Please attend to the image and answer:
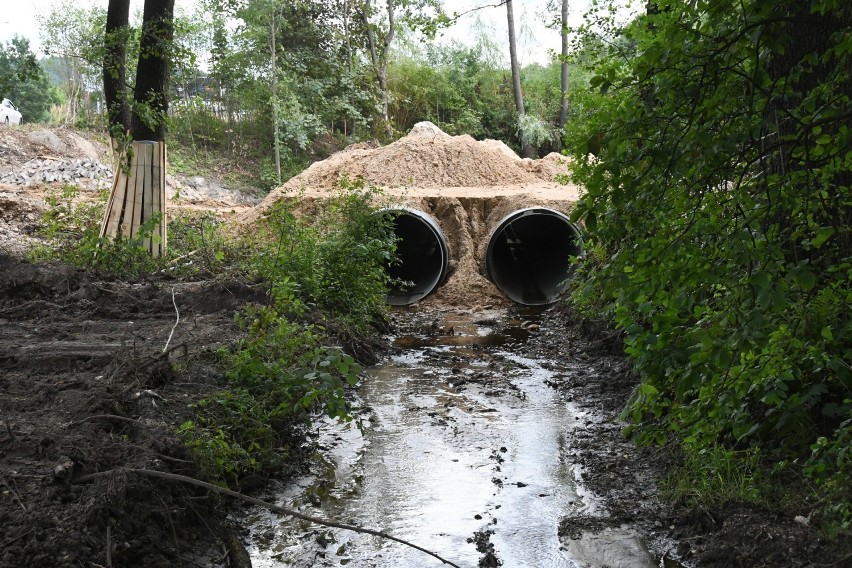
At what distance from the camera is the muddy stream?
4.82 m

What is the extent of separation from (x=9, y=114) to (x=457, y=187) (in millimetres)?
16636

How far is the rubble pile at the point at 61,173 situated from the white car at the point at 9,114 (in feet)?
18.1

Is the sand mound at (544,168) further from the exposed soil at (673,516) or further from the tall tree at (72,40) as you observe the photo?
the tall tree at (72,40)

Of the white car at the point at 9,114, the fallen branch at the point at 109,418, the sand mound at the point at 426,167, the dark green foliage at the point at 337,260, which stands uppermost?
the white car at the point at 9,114

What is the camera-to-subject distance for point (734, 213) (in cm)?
398

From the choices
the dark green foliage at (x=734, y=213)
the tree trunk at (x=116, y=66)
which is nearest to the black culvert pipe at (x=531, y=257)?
the tree trunk at (x=116, y=66)

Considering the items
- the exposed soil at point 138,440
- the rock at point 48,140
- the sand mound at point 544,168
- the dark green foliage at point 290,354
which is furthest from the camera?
the rock at point 48,140

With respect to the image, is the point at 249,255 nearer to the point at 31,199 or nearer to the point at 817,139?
the point at 31,199

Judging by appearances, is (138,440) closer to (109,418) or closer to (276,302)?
(109,418)

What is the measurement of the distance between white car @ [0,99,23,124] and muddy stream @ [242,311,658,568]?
848 inches

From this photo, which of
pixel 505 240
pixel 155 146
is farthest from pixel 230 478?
pixel 505 240

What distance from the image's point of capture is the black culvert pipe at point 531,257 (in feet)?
46.8

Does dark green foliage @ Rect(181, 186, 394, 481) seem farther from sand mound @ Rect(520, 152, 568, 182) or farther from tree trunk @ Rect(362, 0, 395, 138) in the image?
tree trunk @ Rect(362, 0, 395, 138)

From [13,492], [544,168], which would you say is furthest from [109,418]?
[544,168]
